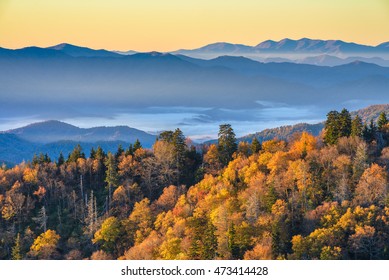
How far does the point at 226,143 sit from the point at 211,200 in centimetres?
774

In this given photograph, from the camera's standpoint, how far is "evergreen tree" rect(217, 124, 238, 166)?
119ft

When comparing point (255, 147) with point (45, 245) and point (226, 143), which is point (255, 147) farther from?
point (45, 245)

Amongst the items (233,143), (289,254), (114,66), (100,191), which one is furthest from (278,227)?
(114,66)

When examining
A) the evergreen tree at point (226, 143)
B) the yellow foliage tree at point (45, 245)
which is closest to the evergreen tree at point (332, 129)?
the evergreen tree at point (226, 143)

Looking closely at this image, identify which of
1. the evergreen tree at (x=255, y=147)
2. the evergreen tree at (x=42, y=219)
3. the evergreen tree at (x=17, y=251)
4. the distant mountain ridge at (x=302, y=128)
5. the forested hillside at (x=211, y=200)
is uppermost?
the distant mountain ridge at (x=302, y=128)

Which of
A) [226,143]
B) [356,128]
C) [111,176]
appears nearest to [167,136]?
[226,143]

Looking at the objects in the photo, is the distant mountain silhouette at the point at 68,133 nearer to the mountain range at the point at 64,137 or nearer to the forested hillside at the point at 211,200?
the mountain range at the point at 64,137

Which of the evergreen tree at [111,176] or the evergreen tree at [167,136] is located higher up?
the evergreen tree at [167,136]

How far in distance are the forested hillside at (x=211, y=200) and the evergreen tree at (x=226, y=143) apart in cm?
7

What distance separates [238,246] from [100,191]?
15014mm

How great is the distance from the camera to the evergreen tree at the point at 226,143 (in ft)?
119

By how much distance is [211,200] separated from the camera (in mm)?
29375

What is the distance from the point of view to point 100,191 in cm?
3622

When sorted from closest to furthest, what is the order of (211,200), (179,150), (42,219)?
(211,200) → (42,219) → (179,150)
